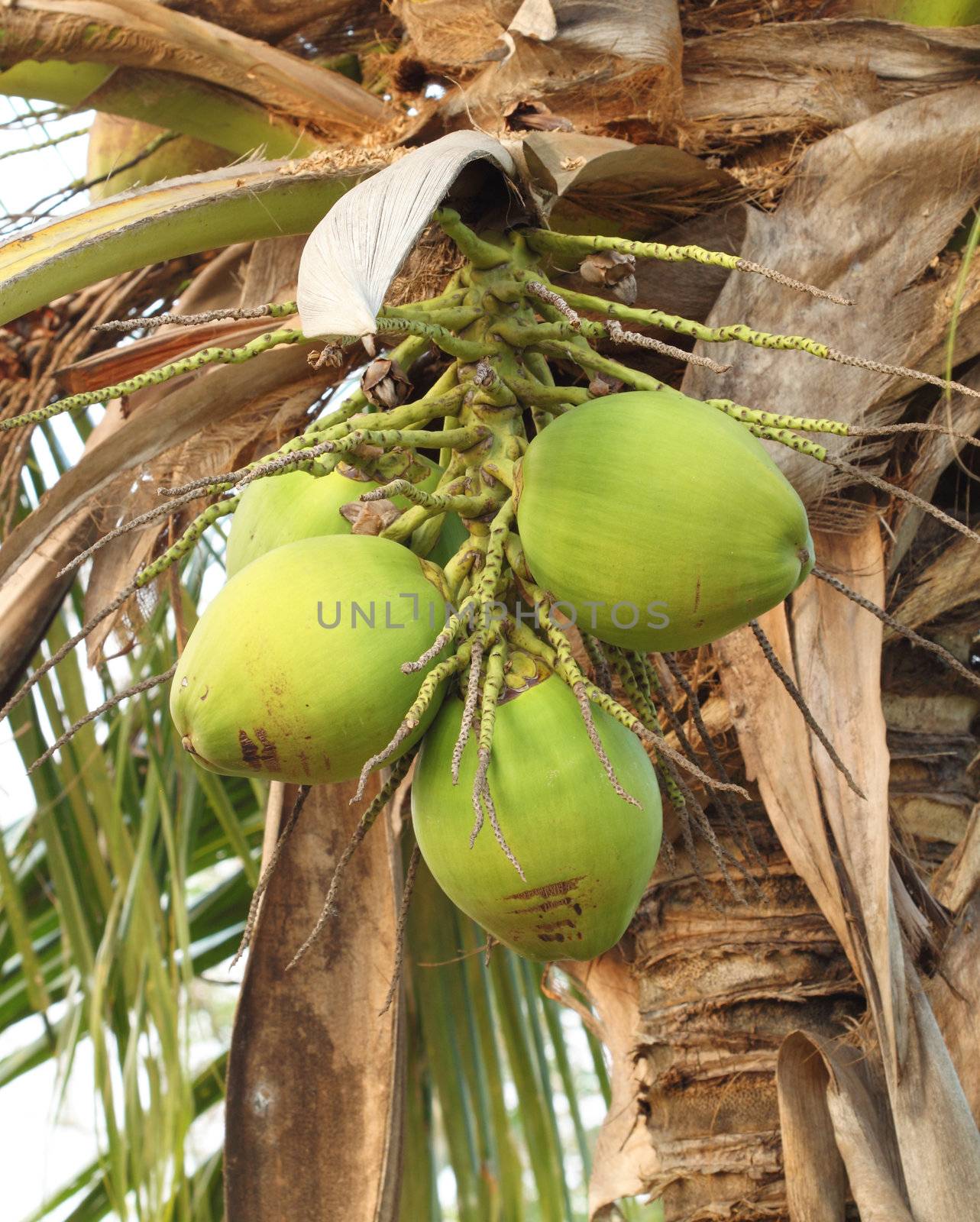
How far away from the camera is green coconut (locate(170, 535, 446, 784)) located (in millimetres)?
857

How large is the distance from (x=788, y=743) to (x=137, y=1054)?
111cm

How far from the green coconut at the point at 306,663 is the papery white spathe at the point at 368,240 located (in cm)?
21

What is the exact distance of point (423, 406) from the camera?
1043mm

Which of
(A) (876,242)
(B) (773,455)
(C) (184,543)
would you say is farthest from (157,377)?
(A) (876,242)

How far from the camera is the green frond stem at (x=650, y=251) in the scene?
892 mm

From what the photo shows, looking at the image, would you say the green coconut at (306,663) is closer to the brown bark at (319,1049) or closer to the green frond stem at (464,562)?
the green frond stem at (464,562)

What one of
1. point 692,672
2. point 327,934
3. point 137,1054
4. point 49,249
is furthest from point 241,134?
point 137,1054

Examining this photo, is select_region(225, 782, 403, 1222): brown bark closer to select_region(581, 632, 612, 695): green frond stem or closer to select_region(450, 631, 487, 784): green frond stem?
select_region(581, 632, 612, 695): green frond stem

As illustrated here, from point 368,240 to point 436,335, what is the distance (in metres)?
0.18

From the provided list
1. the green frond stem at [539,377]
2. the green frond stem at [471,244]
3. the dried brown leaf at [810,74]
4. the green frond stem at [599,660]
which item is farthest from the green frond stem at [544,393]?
the dried brown leaf at [810,74]

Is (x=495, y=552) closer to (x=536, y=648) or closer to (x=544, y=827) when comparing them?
(x=536, y=648)

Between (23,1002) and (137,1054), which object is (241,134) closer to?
(137,1054)

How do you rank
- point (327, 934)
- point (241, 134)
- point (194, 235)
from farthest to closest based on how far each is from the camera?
point (241, 134), point (327, 934), point (194, 235)

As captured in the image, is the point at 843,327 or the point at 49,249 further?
the point at 843,327
